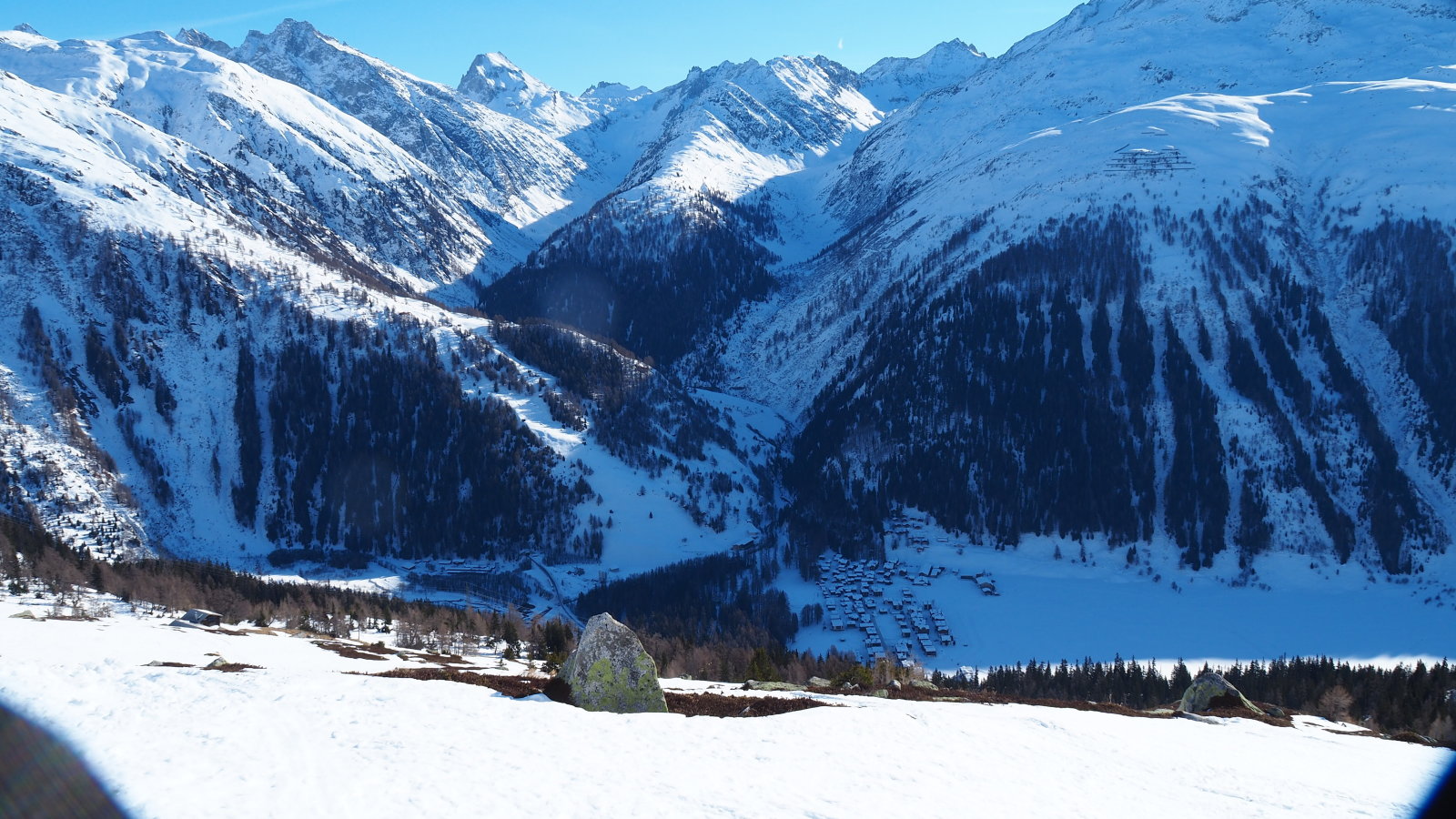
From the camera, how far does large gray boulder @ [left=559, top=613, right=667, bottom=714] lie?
39.6 metres

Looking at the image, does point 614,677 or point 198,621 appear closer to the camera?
point 614,677

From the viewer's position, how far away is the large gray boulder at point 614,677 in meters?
39.6

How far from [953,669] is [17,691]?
110 meters

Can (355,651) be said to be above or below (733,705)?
below

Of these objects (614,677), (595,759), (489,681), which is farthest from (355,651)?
(595,759)

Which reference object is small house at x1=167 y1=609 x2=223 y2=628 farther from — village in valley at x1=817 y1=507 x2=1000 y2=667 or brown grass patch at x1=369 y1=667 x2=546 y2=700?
village in valley at x1=817 y1=507 x2=1000 y2=667

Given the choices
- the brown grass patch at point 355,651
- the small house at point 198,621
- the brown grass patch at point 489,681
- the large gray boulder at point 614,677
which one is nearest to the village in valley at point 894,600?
the brown grass patch at point 355,651

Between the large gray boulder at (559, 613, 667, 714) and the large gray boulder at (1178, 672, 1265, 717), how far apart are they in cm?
4625

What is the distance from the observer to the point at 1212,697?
6444cm

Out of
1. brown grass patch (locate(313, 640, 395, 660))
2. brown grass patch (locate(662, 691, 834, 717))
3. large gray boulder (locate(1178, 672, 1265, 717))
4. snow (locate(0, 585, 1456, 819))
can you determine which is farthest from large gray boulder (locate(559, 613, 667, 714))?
large gray boulder (locate(1178, 672, 1265, 717))

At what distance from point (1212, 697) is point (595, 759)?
55855mm

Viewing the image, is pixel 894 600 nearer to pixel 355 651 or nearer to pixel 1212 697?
pixel 1212 697

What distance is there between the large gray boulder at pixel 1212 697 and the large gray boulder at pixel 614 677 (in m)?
46.2

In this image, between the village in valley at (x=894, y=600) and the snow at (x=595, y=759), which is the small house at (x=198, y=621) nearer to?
the snow at (x=595, y=759)
